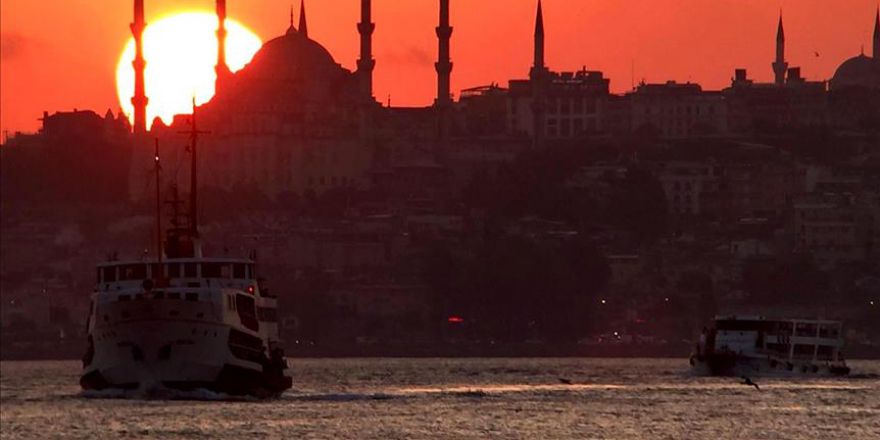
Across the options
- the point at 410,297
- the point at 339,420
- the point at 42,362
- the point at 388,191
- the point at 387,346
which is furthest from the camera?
the point at 388,191

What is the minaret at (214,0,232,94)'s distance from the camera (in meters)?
172

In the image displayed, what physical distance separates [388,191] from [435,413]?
109m

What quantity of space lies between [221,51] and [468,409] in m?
99.9

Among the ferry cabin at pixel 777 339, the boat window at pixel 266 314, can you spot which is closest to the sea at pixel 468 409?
the ferry cabin at pixel 777 339

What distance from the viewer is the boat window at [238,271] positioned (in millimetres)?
88000

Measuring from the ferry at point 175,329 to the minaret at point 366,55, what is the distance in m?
94.1

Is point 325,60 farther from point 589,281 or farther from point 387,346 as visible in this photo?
point 387,346

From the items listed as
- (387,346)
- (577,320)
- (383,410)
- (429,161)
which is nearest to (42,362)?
(387,346)

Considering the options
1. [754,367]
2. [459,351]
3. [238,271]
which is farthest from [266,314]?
[459,351]

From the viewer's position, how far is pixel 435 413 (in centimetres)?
8450

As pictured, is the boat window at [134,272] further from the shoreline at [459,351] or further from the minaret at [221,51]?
the minaret at [221,51]

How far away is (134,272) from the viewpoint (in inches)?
3403

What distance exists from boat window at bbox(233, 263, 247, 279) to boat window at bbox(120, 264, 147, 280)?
2652mm

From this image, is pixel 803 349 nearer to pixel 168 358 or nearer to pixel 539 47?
pixel 168 358
